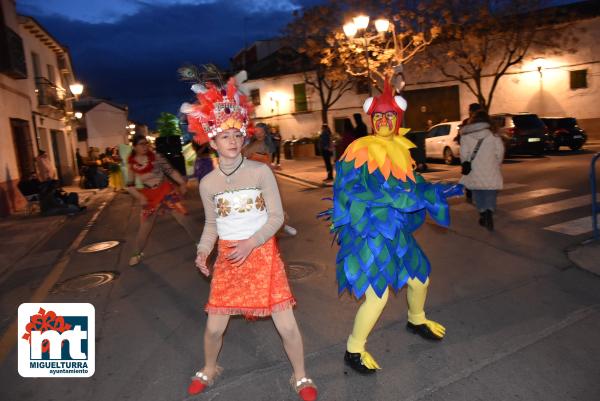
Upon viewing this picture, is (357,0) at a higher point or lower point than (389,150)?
higher

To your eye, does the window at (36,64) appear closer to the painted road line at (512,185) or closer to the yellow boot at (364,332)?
the painted road line at (512,185)

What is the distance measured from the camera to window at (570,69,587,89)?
78.5 feet

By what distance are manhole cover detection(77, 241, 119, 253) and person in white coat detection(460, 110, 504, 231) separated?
605 cm

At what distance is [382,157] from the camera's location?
305 centimetres

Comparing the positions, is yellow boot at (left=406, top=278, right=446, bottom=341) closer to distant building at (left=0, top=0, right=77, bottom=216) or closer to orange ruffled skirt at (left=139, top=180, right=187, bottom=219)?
orange ruffled skirt at (left=139, top=180, right=187, bottom=219)

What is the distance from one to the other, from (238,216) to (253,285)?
436 mm

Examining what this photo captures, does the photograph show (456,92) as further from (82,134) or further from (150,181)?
(82,134)

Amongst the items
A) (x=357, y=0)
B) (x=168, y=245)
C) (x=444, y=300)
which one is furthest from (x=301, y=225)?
(x=357, y=0)

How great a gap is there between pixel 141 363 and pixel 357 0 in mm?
19964

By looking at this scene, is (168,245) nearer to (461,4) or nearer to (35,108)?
(35,108)

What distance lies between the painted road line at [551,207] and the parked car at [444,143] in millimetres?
8083

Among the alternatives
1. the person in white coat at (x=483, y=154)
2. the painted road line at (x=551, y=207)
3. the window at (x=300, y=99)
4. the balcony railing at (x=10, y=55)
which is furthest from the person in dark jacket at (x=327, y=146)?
the window at (x=300, y=99)

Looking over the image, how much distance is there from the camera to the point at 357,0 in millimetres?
20594

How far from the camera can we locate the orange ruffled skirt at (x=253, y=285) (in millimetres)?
2902
